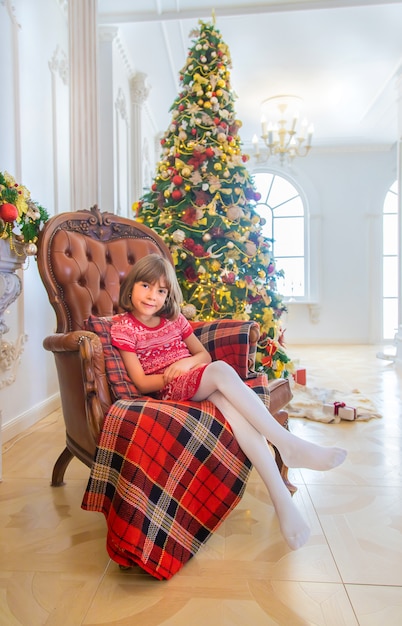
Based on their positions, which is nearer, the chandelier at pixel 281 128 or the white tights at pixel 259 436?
the white tights at pixel 259 436

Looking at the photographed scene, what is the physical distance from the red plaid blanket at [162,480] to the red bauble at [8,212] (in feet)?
3.55

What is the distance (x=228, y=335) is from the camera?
1.95 metres

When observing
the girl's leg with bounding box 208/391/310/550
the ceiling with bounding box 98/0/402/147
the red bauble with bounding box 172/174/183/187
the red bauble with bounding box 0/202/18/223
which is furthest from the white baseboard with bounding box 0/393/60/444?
the ceiling with bounding box 98/0/402/147

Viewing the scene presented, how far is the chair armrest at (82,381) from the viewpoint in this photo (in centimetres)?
152

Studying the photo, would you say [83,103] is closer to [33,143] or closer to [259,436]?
[33,143]

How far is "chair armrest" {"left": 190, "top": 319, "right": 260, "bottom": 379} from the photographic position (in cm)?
188

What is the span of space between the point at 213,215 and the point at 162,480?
95.1 inches

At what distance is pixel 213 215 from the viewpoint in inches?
136

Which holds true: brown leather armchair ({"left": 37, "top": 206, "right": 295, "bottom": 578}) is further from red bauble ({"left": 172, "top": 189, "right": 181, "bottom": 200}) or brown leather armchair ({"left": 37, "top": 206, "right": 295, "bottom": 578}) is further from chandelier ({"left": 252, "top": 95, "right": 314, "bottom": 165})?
chandelier ({"left": 252, "top": 95, "right": 314, "bottom": 165})

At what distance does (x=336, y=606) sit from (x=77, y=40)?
3.89 meters

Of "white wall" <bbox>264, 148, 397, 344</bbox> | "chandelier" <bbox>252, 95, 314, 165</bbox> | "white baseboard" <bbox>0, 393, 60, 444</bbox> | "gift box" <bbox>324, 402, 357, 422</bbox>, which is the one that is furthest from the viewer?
"white wall" <bbox>264, 148, 397, 344</bbox>

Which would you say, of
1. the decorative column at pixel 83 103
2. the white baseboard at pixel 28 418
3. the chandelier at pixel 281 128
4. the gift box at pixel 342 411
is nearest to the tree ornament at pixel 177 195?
the decorative column at pixel 83 103

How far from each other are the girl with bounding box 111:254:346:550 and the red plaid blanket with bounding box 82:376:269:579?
0.08 metres

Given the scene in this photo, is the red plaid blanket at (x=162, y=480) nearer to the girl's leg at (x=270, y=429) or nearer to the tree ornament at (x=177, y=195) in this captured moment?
the girl's leg at (x=270, y=429)
